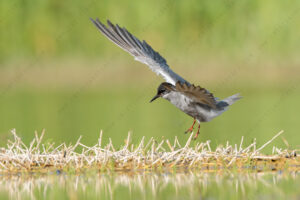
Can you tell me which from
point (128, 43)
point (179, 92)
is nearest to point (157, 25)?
point (128, 43)

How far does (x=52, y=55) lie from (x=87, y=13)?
6.95 ft

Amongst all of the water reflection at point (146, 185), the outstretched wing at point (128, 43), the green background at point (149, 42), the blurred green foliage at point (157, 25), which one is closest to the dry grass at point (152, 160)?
the water reflection at point (146, 185)

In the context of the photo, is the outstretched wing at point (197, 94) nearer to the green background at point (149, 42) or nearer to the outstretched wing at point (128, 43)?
the outstretched wing at point (128, 43)

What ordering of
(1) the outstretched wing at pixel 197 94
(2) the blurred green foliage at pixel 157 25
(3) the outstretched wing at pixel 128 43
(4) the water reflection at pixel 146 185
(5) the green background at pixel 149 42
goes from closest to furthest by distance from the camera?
(4) the water reflection at pixel 146 185, (1) the outstretched wing at pixel 197 94, (3) the outstretched wing at pixel 128 43, (5) the green background at pixel 149 42, (2) the blurred green foliage at pixel 157 25

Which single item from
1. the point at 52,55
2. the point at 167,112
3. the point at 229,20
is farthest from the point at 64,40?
the point at 167,112

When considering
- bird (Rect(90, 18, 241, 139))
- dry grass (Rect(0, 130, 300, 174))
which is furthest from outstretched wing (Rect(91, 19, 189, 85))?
dry grass (Rect(0, 130, 300, 174))

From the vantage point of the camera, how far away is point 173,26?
26.8 meters

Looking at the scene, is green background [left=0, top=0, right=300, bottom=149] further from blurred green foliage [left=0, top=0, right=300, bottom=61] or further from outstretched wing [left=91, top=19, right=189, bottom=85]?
outstretched wing [left=91, top=19, right=189, bottom=85]

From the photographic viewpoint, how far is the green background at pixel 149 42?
24766mm

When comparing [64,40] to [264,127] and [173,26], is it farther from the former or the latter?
[264,127]

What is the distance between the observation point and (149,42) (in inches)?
1035

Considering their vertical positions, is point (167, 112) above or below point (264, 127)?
above

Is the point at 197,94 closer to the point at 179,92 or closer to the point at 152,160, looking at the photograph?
the point at 179,92

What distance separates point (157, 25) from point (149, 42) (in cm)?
84
